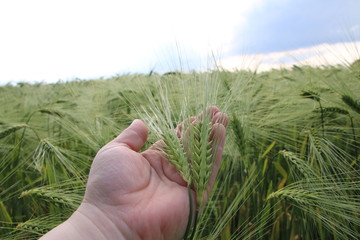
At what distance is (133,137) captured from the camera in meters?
1.33

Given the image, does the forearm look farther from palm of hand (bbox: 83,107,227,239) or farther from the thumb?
the thumb

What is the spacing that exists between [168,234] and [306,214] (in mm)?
787

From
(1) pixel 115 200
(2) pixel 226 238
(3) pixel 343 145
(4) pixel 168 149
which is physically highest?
(4) pixel 168 149

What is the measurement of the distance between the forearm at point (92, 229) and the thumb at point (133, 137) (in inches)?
11.2

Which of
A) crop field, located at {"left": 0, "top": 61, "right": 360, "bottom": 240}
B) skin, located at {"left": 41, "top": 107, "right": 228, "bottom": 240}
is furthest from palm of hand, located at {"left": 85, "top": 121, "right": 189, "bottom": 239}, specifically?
crop field, located at {"left": 0, "top": 61, "right": 360, "bottom": 240}

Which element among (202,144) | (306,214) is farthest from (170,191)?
(306,214)

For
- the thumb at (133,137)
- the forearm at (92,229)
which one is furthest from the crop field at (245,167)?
the forearm at (92,229)

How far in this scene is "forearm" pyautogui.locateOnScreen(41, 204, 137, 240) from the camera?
1.10 meters

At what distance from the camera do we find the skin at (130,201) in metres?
1.10

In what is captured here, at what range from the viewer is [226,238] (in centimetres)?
153

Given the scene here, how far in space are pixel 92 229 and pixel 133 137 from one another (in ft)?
1.26

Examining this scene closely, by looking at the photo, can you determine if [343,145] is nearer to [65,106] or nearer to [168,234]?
[168,234]

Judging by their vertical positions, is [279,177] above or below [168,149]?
below

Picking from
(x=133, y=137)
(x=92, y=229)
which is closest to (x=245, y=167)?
(x=133, y=137)
